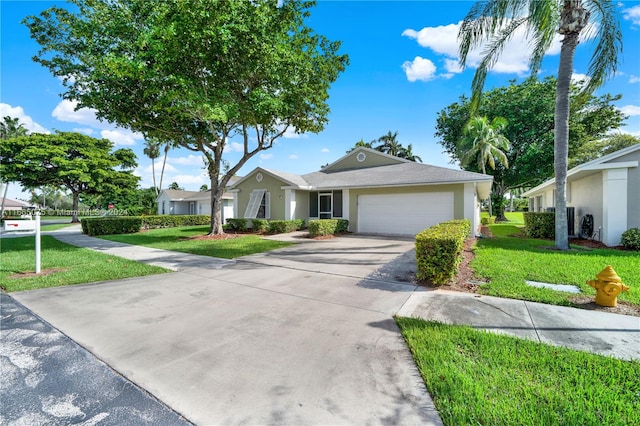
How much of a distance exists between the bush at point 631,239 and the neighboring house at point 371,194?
4.76m

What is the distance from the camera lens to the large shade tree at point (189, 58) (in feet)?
31.1

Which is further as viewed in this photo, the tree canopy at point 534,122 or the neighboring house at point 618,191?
the tree canopy at point 534,122

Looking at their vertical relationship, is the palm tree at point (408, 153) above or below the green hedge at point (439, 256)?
above

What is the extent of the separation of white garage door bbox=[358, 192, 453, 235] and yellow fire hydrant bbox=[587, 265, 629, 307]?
906cm

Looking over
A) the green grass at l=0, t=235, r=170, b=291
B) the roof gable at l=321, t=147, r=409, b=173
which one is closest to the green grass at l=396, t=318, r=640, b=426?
the green grass at l=0, t=235, r=170, b=291

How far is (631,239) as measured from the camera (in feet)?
30.5

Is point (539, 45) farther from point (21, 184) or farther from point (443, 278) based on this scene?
point (21, 184)

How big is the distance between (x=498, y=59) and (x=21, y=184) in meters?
41.0

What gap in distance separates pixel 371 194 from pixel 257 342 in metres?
13.1

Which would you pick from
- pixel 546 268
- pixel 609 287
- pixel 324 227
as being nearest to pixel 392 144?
pixel 324 227

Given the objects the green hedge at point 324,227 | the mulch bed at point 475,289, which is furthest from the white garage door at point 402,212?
the mulch bed at point 475,289

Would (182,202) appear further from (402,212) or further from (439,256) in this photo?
(439,256)

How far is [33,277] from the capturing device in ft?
21.4

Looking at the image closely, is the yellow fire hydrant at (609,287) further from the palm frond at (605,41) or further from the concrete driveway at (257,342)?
the palm frond at (605,41)
